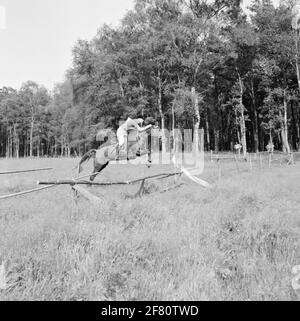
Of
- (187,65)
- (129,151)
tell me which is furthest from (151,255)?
(187,65)

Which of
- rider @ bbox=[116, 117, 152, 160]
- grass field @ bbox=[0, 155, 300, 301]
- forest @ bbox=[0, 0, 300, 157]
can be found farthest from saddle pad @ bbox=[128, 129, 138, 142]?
forest @ bbox=[0, 0, 300, 157]

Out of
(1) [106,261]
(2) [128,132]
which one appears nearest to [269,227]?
(1) [106,261]

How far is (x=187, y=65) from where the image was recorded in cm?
2884

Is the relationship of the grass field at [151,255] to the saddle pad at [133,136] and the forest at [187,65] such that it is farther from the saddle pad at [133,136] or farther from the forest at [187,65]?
Answer: the forest at [187,65]

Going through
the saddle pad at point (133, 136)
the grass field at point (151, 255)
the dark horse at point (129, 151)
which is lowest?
the grass field at point (151, 255)

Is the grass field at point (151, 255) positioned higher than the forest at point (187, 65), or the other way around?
the forest at point (187, 65)

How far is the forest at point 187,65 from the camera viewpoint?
93.5 feet

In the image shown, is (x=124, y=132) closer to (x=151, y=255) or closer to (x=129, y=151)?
(x=129, y=151)

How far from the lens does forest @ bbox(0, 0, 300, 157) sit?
28.5 m

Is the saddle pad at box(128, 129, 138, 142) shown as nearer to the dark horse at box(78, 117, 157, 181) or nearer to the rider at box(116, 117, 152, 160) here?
the dark horse at box(78, 117, 157, 181)

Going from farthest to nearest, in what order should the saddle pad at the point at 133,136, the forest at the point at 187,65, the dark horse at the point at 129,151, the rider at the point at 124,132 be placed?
the forest at the point at 187,65 → the saddle pad at the point at 133,136 → the dark horse at the point at 129,151 → the rider at the point at 124,132

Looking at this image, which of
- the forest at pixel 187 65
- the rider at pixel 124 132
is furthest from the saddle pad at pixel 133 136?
the forest at pixel 187 65
